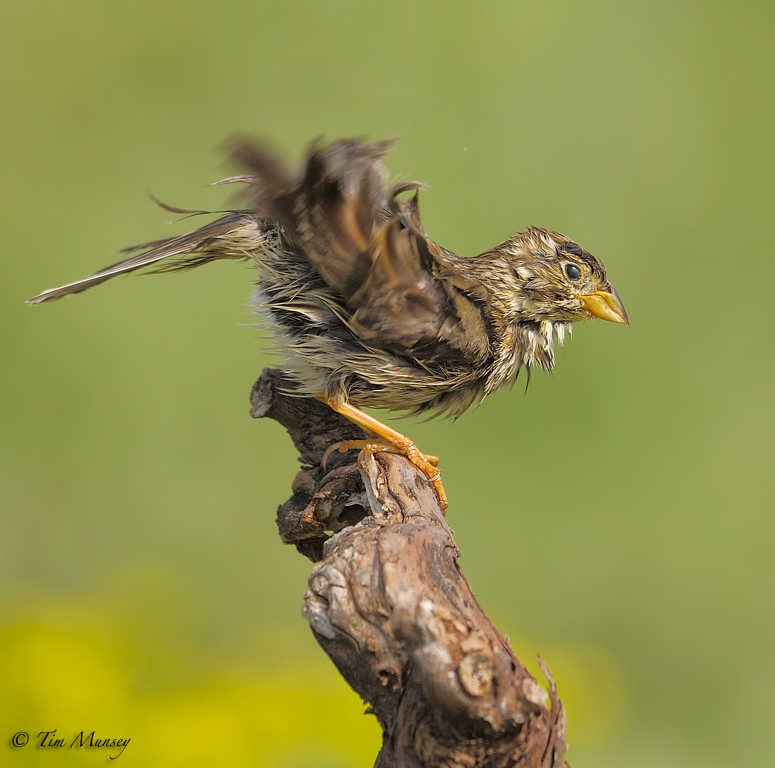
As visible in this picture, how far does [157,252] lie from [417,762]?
233cm

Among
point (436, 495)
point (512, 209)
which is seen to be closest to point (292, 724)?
point (436, 495)

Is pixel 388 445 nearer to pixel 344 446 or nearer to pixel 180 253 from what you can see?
pixel 344 446

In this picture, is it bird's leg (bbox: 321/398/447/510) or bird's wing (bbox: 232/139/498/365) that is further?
bird's leg (bbox: 321/398/447/510)

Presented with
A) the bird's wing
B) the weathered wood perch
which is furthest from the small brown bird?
the weathered wood perch

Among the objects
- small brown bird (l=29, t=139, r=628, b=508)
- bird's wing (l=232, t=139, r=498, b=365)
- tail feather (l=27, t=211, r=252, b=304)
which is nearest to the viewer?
bird's wing (l=232, t=139, r=498, b=365)

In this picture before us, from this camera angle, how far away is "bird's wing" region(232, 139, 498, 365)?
3477 mm

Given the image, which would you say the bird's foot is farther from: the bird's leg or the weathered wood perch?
the weathered wood perch

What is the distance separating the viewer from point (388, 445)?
397 cm

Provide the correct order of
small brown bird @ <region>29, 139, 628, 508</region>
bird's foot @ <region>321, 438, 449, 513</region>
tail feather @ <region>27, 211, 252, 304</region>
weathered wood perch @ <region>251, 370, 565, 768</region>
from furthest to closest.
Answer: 1. tail feather @ <region>27, 211, 252, 304</region>
2. bird's foot @ <region>321, 438, 449, 513</region>
3. small brown bird @ <region>29, 139, 628, 508</region>
4. weathered wood perch @ <region>251, 370, 565, 768</region>

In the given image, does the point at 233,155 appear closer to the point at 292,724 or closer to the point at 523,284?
the point at 523,284

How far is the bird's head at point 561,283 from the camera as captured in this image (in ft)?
14.4

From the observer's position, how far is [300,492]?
4.06 metres

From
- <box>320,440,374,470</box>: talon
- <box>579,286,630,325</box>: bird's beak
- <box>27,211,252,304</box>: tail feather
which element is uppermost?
<box>579,286,630,325</box>: bird's beak

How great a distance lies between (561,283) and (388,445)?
1132 millimetres
